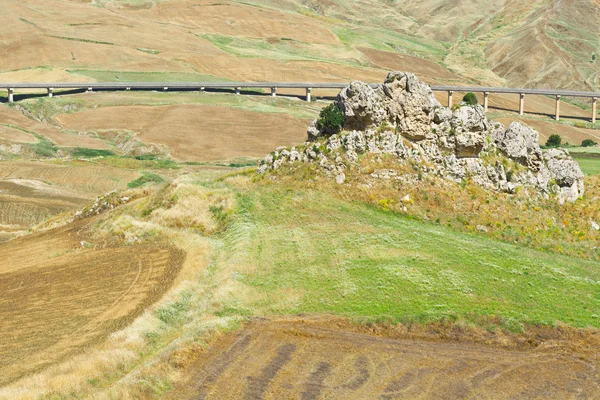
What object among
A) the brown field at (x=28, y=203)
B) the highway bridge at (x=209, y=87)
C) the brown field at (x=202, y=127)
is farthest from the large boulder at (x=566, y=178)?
the highway bridge at (x=209, y=87)

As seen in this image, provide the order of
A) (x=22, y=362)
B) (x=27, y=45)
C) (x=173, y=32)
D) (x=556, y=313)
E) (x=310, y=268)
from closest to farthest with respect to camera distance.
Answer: (x=22, y=362), (x=556, y=313), (x=310, y=268), (x=27, y=45), (x=173, y=32)

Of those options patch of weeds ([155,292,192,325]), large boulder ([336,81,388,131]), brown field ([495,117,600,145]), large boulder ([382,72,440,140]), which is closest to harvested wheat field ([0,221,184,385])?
patch of weeds ([155,292,192,325])

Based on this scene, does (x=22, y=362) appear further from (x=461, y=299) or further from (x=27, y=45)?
(x=27, y=45)

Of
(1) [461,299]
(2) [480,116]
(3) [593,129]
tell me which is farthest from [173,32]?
(1) [461,299]

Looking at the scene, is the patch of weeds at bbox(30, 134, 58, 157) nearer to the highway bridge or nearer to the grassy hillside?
the highway bridge

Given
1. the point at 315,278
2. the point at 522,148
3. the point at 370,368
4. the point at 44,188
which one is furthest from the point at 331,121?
the point at 44,188

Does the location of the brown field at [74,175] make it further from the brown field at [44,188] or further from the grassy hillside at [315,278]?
the grassy hillside at [315,278]

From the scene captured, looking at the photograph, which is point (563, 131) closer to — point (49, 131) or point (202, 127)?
point (202, 127)
